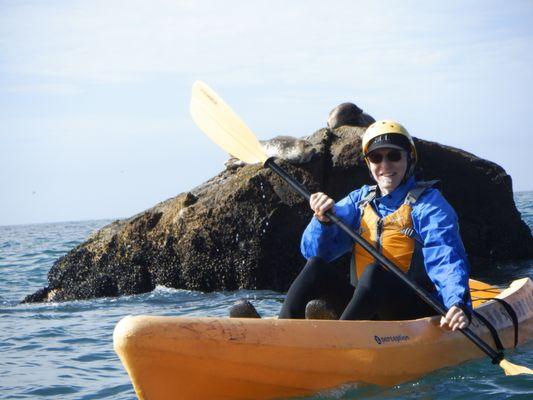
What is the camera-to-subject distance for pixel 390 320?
5199 millimetres

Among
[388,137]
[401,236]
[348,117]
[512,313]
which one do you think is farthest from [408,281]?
[348,117]

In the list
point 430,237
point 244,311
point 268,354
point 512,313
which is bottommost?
point 512,313

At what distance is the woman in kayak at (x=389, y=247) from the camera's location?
4.94m

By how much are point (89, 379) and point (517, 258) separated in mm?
6639

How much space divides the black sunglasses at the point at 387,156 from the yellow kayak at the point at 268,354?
0.93 metres

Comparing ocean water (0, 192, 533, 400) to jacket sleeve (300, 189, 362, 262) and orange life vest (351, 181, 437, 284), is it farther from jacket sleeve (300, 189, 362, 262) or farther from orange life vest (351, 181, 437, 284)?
jacket sleeve (300, 189, 362, 262)

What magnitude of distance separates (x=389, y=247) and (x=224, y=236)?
446cm

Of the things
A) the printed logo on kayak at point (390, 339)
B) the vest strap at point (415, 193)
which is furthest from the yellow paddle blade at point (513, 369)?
the vest strap at point (415, 193)

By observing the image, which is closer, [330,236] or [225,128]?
[330,236]

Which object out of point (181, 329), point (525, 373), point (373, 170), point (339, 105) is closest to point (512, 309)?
point (525, 373)

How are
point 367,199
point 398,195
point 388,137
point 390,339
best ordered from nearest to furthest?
point 390,339 < point 388,137 < point 398,195 < point 367,199

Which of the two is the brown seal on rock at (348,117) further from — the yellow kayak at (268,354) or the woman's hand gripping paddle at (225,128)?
the yellow kayak at (268,354)

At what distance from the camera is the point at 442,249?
16.4 ft

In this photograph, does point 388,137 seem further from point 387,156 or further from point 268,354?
point 268,354
